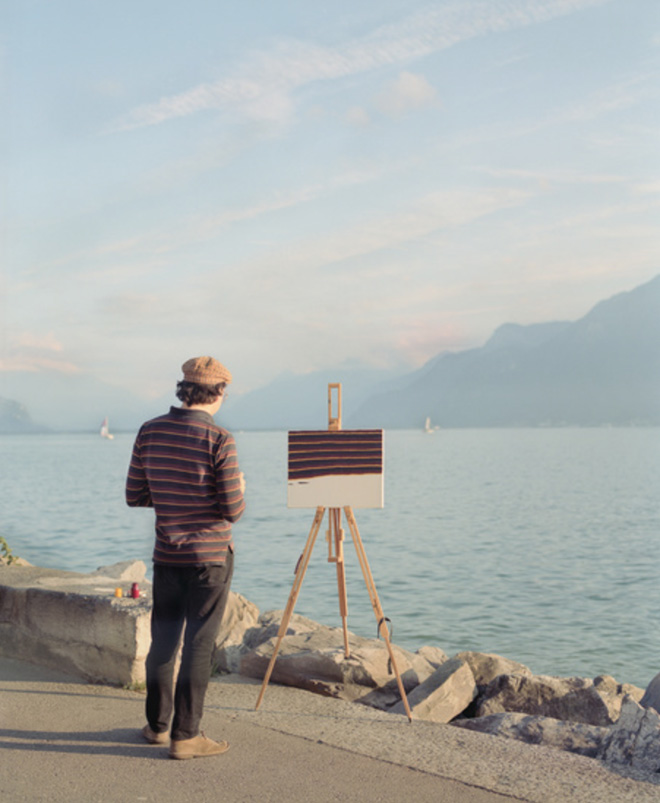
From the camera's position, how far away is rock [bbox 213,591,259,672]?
23.4ft

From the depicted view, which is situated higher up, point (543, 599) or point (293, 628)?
point (293, 628)

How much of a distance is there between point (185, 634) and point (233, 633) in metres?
4.14

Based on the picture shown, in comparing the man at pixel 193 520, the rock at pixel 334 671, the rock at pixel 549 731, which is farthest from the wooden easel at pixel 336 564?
the man at pixel 193 520

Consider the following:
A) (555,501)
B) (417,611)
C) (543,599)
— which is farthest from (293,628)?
(555,501)

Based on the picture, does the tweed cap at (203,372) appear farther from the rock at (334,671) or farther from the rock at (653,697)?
the rock at (653,697)

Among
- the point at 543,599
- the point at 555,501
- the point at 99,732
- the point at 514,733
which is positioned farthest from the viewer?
the point at 555,501

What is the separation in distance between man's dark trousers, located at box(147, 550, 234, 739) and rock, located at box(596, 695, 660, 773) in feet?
7.13

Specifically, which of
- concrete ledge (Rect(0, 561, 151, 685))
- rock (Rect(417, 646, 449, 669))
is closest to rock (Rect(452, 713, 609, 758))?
concrete ledge (Rect(0, 561, 151, 685))

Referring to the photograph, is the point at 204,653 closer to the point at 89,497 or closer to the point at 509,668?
the point at 509,668

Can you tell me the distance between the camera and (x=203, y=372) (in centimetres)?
498

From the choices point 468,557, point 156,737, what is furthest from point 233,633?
point 468,557

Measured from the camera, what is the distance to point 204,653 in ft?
16.1

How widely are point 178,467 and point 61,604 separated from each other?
2.19 meters

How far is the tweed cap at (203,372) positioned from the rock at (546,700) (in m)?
3.55
